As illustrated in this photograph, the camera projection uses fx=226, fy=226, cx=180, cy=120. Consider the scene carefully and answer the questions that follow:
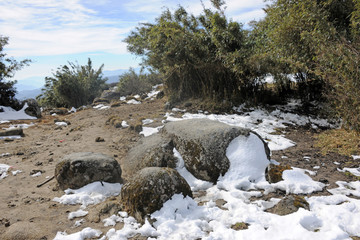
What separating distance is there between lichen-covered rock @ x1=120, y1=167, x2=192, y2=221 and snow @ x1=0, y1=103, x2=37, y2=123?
13.4 meters

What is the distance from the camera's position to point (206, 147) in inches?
171

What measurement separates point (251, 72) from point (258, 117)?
1.71 m

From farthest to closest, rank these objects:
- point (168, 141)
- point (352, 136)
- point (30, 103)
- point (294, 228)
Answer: point (30, 103) → point (352, 136) → point (168, 141) → point (294, 228)

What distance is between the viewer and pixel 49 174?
509 centimetres

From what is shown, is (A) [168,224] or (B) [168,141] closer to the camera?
(A) [168,224]

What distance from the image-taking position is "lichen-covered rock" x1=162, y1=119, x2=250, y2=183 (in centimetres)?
421

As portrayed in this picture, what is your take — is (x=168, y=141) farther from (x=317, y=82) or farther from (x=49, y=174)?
(x=317, y=82)

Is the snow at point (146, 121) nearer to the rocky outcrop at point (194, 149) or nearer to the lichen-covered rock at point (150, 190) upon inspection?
the rocky outcrop at point (194, 149)

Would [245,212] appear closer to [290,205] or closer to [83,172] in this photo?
[290,205]

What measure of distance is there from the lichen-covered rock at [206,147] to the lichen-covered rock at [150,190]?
870 mm

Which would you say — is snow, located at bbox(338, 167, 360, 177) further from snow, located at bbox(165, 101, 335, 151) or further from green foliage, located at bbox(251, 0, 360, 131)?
snow, located at bbox(165, 101, 335, 151)

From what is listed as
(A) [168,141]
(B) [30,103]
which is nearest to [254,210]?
(A) [168,141]

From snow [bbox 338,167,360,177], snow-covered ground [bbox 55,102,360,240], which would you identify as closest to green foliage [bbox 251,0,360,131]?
snow [bbox 338,167,360,177]

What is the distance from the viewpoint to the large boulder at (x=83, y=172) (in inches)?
168
